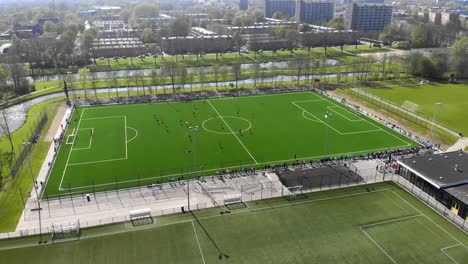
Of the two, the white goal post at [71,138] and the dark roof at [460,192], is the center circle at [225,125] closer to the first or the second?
the white goal post at [71,138]

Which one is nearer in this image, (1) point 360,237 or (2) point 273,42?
(1) point 360,237

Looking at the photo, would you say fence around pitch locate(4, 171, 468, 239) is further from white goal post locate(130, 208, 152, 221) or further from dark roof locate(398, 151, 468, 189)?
dark roof locate(398, 151, 468, 189)

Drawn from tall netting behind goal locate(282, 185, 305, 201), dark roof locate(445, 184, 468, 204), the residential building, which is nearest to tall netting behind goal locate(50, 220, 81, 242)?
tall netting behind goal locate(282, 185, 305, 201)

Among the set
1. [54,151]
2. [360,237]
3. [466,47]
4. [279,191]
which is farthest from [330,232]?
[466,47]

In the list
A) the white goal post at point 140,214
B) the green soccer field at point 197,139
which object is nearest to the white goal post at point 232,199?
the green soccer field at point 197,139

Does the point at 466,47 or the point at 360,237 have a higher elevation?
the point at 466,47

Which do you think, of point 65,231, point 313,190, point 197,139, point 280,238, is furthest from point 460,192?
point 65,231

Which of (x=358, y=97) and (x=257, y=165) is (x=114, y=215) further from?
(x=358, y=97)
